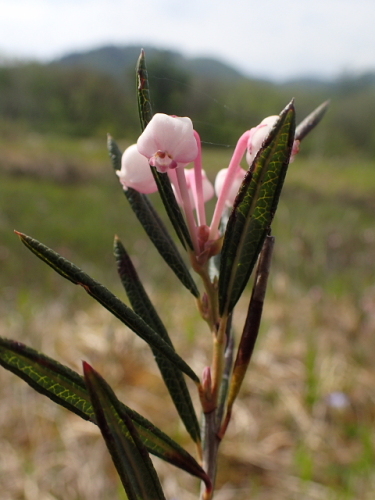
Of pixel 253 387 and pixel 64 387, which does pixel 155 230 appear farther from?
pixel 253 387

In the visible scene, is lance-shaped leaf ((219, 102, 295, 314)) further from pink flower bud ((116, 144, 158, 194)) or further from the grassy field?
the grassy field

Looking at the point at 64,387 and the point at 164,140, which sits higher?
the point at 164,140

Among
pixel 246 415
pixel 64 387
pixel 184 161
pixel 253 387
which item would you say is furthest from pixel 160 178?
pixel 253 387

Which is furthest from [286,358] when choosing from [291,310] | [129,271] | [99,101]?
[99,101]

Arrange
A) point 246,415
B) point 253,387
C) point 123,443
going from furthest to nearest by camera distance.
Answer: point 253,387
point 246,415
point 123,443

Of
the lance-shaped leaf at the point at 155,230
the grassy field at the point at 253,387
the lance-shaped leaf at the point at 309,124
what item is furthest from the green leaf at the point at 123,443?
the grassy field at the point at 253,387

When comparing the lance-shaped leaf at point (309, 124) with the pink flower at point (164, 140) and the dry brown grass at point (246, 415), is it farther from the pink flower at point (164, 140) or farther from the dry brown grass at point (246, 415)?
the dry brown grass at point (246, 415)

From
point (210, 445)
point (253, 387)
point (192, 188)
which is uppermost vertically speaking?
point (192, 188)
